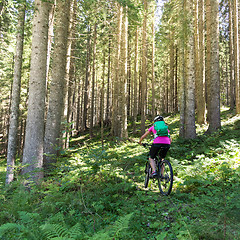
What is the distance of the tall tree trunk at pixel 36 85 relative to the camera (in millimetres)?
6152

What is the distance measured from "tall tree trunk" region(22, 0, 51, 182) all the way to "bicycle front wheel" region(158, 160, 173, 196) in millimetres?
3982

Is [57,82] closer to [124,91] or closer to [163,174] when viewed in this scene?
[163,174]

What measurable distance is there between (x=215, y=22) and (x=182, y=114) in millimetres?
5404

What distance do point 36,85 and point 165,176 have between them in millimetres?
5038

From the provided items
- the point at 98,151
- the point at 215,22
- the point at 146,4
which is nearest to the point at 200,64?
the point at 215,22

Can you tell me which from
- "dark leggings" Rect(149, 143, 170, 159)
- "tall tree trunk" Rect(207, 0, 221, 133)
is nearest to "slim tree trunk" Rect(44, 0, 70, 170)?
"dark leggings" Rect(149, 143, 170, 159)

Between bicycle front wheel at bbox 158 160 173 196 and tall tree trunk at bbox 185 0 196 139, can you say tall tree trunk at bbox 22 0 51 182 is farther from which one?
tall tree trunk at bbox 185 0 196 139

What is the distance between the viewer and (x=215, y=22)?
33.5 ft

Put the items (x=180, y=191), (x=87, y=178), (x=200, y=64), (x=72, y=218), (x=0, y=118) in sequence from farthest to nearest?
(x=0, y=118) → (x=200, y=64) → (x=87, y=178) → (x=180, y=191) → (x=72, y=218)

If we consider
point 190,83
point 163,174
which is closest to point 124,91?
point 190,83

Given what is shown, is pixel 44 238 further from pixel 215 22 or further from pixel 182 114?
pixel 215 22

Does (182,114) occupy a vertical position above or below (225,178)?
above

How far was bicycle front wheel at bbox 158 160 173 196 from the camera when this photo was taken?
4.66 meters

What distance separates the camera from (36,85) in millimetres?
6203
